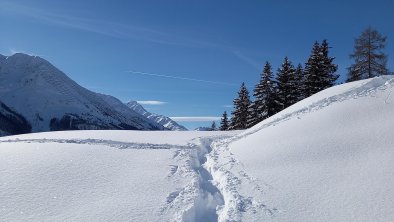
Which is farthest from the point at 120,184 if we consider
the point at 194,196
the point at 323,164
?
the point at 323,164

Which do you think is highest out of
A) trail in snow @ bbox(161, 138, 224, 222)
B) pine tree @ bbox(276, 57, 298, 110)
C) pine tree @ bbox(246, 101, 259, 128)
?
pine tree @ bbox(276, 57, 298, 110)

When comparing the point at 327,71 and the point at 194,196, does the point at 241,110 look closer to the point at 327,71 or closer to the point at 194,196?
the point at 327,71

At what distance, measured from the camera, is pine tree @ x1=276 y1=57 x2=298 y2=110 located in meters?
38.7

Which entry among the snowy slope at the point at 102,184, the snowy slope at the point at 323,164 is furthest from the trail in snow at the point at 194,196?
the snowy slope at the point at 323,164

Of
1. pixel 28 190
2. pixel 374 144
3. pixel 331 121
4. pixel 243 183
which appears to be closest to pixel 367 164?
pixel 374 144

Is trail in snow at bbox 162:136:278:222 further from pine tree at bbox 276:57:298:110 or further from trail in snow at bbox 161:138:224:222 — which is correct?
pine tree at bbox 276:57:298:110

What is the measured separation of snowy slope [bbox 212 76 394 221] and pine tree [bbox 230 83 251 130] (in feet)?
90.7

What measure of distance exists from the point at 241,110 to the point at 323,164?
35.5 m

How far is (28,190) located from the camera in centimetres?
982

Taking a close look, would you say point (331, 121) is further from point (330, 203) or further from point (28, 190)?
point (28, 190)

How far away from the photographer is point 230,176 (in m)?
11.5

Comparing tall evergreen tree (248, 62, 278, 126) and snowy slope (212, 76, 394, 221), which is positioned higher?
tall evergreen tree (248, 62, 278, 126)

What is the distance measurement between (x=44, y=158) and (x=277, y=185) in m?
→ 8.48

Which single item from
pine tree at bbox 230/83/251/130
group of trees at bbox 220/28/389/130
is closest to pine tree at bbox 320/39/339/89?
group of trees at bbox 220/28/389/130
